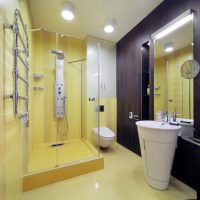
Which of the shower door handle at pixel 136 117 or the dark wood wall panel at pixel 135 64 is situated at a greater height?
the dark wood wall panel at pixel 135 64

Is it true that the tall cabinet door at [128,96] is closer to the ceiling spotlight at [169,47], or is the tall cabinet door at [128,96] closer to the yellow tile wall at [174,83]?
the yellow tile wall at [174,83]

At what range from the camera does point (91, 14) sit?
2092mm

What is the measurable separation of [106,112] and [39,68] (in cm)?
177

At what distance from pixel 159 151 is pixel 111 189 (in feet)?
2.43

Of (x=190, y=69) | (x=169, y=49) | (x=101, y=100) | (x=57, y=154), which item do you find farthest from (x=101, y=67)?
(x=57, y=154)

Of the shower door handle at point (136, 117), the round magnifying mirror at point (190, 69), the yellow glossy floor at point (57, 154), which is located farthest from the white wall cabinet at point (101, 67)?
the round magnifying mirror at point (190, 69)

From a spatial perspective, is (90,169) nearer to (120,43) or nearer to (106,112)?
(106,112)

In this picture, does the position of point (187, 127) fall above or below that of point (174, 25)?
below

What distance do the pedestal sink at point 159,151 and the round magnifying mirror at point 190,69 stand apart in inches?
26.2

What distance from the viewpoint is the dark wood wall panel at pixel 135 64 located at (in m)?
1.46

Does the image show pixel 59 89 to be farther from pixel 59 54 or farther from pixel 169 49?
pixel 169 49

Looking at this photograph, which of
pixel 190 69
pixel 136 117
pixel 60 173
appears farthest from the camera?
pixel 136 117

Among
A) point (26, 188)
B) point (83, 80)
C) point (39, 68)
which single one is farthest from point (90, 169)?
point (39, 68)

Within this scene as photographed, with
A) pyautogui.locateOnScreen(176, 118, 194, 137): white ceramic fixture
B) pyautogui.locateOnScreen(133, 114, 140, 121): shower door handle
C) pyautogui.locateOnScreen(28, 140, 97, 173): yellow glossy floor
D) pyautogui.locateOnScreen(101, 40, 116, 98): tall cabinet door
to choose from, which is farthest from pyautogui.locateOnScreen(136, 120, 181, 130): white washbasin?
pyautogui.locateOnScreen(101, 40, 116, 98): tall cabinet door
